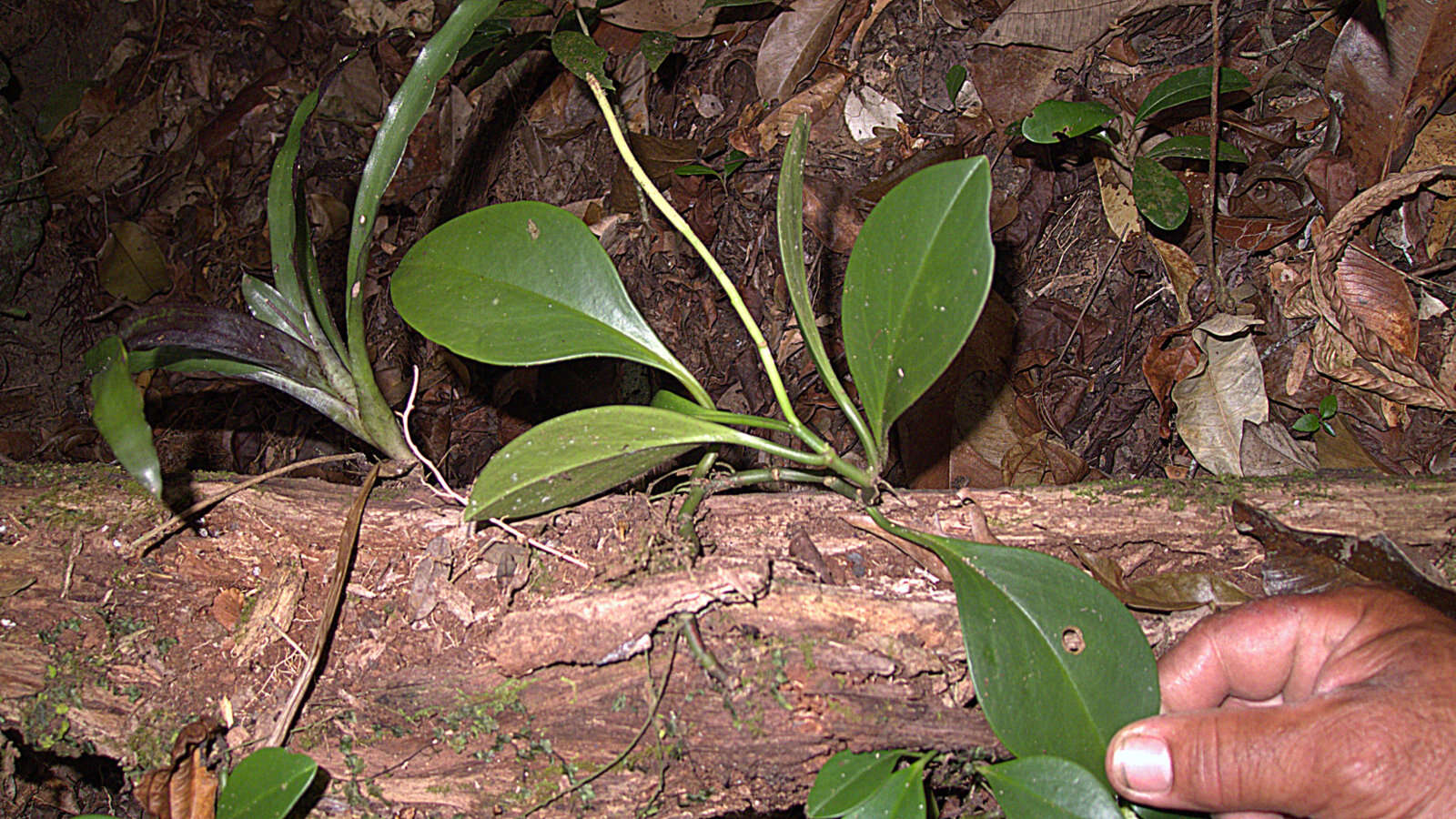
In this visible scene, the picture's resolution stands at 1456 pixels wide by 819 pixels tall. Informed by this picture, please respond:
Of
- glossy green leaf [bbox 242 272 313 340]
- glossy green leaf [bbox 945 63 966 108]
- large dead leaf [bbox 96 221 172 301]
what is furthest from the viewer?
large dead leaf [bbox 96 221 172 301]

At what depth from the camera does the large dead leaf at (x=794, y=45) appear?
191cm

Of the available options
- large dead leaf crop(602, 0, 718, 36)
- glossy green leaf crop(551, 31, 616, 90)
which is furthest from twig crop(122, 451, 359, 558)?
large dead leaf crop(602, 0, 718, 36)

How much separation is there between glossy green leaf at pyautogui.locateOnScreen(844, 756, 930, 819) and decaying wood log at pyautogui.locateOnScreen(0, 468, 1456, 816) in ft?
0.14

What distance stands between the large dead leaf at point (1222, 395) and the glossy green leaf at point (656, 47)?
1.31m

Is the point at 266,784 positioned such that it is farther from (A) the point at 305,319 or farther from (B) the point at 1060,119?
(B) the point at 1060,119

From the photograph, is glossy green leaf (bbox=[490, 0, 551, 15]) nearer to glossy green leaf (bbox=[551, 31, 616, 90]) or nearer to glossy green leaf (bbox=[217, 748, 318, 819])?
glossy green leaf (bbox=[551, 31, 616, 90])

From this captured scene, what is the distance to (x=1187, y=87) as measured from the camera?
1521 millimetres

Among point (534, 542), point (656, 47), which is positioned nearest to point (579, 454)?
point (534, 542)

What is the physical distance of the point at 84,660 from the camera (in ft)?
3.10

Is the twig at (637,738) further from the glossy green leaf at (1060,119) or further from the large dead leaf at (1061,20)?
the large dead leaf at (1061,20)

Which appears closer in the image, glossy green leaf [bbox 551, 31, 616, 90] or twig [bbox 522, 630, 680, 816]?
twig [bbox 522, 630, 680, 816]

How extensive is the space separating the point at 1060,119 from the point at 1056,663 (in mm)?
1072

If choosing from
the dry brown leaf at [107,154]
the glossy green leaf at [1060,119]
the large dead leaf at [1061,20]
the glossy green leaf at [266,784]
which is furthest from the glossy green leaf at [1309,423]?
the dry brown leaf at [107,154]

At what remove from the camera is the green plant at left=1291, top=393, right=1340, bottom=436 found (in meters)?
1.50
